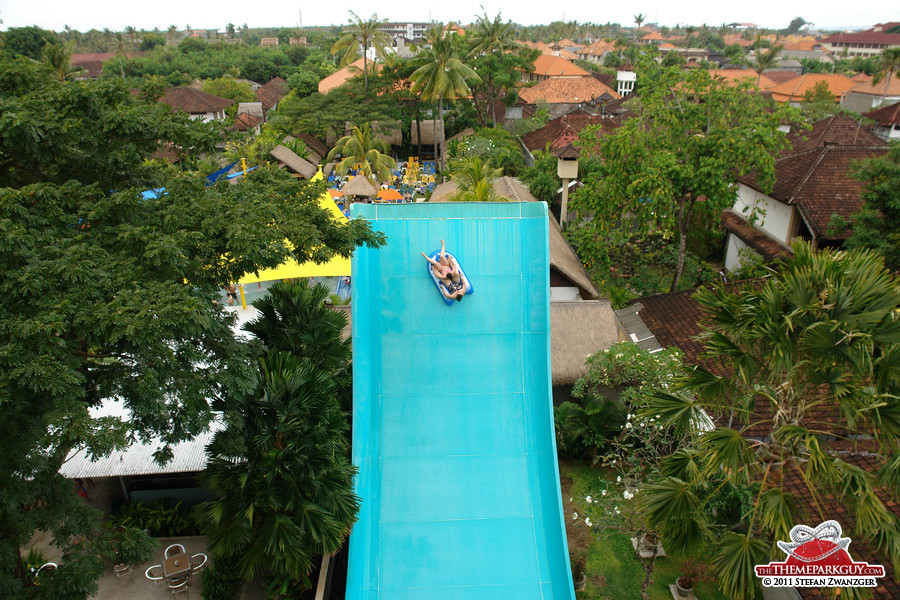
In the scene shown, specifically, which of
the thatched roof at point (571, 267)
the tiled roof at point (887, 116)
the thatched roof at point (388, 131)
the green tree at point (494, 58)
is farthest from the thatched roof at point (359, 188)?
the tiled roof at point (887, 116)

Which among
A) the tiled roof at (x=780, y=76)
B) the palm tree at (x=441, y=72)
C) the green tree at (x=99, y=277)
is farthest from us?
the tiled roof at (x=780, y=76)

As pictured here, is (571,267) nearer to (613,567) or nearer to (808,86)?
(613,567)

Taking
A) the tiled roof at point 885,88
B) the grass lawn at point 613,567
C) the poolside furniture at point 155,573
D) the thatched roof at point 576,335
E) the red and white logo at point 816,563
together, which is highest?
the tiled roof at point 885,88

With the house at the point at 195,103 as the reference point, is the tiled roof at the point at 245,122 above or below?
below

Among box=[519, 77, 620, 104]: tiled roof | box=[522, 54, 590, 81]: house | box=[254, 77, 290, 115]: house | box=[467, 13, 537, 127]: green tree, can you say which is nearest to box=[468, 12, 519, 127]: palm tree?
box=[467, 13, 537, 127]: green tree

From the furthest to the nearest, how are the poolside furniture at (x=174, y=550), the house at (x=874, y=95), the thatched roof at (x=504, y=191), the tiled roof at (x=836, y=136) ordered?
the house at (x=874, y=95) → the tiled roof at (x=836, y=136) → the thatched roof at (x=504, y=191) → the poolside furniture at (x=174, y=550)

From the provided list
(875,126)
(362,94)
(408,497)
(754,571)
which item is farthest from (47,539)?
(875,126)

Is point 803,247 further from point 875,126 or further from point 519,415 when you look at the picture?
point 875,126

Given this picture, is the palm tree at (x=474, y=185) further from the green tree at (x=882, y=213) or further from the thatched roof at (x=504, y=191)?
the green tree at (x=882, y=213)
